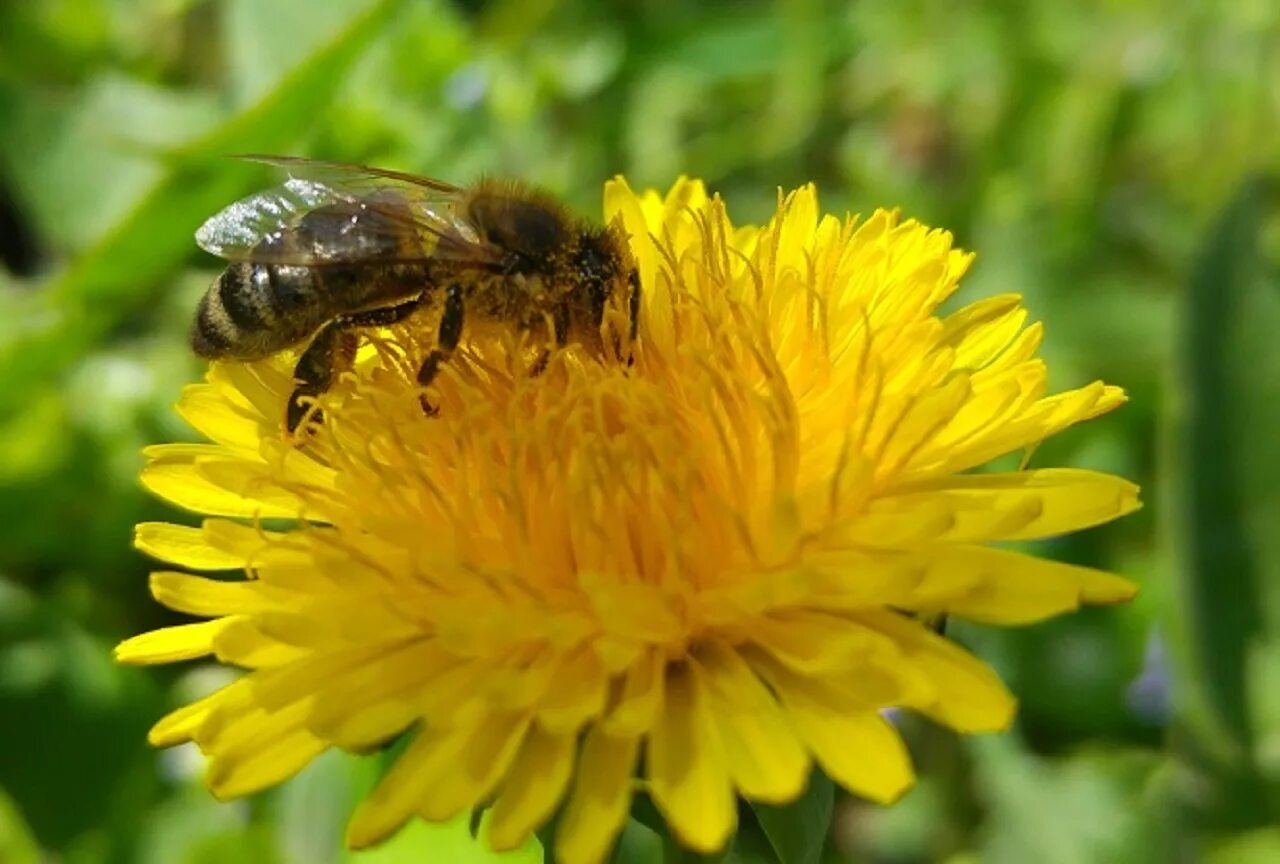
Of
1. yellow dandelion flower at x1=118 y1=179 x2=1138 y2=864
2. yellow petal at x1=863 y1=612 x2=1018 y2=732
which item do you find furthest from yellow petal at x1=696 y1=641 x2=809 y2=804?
yellow petal at x1=863 y1=612 x2=1018 y2=732

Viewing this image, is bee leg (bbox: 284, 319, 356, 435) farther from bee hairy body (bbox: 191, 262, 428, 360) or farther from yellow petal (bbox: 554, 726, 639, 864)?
yellow petal (bbox: 554, 726, 639, 864)

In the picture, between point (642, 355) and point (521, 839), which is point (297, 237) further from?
point (521, 839)

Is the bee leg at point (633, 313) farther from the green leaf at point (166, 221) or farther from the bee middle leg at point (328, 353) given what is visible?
the green leaf at point (166, 221)

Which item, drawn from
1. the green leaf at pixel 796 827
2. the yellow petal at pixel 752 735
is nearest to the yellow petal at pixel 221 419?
the yellow petal at pixel 752 735

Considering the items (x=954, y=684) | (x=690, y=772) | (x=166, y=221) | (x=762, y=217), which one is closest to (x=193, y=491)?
(x=690, y=772)

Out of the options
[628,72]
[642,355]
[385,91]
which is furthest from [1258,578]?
[628,72]

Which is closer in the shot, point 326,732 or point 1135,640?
point 326,732
